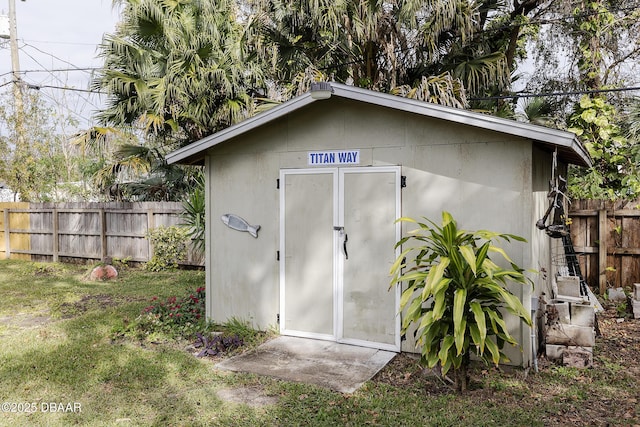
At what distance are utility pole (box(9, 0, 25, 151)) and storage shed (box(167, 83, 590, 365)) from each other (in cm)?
1098

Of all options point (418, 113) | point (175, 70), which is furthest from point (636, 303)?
point (175, 70)

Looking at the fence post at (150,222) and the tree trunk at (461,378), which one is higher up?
the fence post at (150,222)

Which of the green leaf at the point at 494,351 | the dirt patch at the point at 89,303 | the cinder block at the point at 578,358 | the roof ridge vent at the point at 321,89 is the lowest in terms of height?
the dirt patch at the point at 89,303

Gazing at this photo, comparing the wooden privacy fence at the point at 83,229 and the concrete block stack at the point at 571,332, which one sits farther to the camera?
the wooden privacy fence at the point at 83,229

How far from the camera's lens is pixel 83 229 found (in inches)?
491

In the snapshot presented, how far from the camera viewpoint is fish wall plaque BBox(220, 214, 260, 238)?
19.8 feet

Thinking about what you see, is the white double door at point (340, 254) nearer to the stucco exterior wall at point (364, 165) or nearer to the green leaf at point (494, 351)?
the stucco exterior wall at point (364, 165)

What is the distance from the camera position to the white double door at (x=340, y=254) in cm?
532

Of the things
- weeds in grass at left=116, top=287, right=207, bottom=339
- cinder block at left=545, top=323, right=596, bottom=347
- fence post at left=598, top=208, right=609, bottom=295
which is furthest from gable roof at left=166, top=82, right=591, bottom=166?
→ fence post at left=598, top=208, right=609, bottom=295

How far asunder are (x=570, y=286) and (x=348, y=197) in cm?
261

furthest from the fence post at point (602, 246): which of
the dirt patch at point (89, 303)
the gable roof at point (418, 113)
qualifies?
the dirt patch at point (89, 303)

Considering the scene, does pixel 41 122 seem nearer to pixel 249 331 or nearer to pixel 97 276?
pixel 97 276

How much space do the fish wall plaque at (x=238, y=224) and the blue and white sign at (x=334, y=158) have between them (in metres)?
1.11

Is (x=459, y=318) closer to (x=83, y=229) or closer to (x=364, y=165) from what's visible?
(x=364, y=165)
